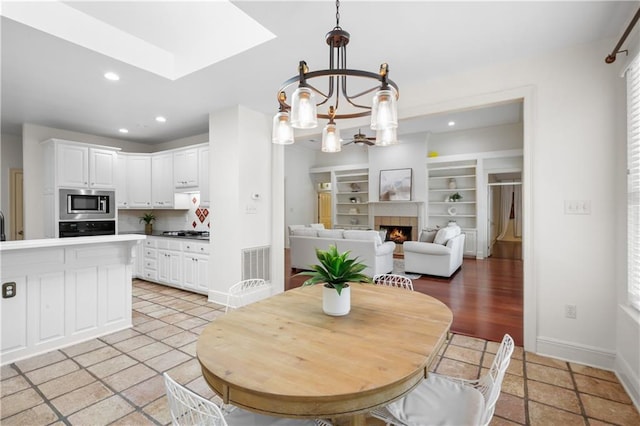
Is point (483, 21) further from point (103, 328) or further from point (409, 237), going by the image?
point (409, 237)

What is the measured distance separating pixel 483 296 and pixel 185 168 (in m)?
5.12

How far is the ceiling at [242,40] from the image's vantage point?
85.7 inches

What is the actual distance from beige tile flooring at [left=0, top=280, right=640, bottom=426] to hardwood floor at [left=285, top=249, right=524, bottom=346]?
37cm

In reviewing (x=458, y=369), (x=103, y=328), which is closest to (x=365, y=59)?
(x=458, y=369)

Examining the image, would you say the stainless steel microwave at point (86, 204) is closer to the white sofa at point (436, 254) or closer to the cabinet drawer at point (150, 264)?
the cabinet drawer at point (150, 264)

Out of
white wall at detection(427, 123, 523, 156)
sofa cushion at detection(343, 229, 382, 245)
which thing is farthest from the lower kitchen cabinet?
white wall at detection(427, 123, 523, 156)

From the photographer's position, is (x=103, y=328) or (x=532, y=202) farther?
(x=103, y=328)

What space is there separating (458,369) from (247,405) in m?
2.08

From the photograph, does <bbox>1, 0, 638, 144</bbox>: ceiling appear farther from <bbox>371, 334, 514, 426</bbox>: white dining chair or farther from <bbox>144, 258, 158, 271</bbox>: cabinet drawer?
<bbox>144, 258, 158, 271</bbox>: cabinet drawer

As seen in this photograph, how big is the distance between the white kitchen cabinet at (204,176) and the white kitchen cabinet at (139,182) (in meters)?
1.56

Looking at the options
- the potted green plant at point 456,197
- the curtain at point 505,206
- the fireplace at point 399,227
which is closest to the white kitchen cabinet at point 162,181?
the fireplace at point 399,227

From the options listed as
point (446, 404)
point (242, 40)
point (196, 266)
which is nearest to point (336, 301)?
point (446, 404)

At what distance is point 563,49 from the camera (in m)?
2.63

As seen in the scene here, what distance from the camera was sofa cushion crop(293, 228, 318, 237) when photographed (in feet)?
20.3
